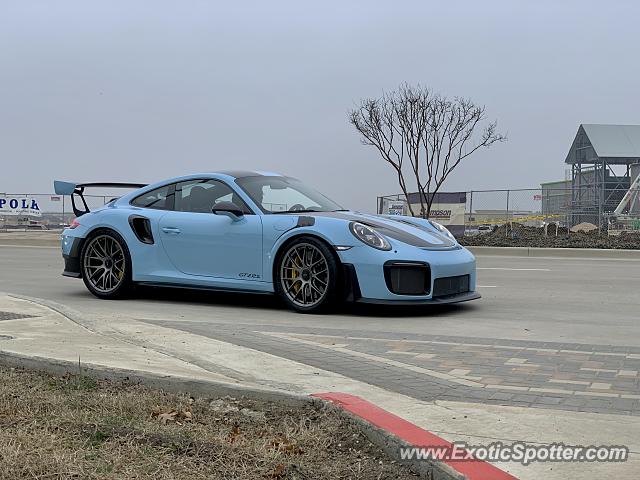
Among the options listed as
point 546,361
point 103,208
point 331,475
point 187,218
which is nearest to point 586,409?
point 546,361

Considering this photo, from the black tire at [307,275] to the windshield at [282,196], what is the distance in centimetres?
67

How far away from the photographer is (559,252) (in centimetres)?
1875

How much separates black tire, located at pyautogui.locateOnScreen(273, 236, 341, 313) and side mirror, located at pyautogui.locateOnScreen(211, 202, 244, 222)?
678 mm

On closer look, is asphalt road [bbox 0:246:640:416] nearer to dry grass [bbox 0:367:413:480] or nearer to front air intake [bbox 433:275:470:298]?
front air intake [bbox 433:275:470:298]

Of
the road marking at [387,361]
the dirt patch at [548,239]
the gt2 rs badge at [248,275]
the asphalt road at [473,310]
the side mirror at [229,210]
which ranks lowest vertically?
the road marking at [387,361]

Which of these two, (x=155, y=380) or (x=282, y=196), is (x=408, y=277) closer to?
(x=282, y=196)

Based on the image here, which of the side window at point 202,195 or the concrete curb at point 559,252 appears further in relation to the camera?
the concrete curb at point 559,252

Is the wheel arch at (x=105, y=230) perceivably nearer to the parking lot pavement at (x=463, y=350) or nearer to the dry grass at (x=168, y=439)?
the parking lot pavement at (x=463, y=350)

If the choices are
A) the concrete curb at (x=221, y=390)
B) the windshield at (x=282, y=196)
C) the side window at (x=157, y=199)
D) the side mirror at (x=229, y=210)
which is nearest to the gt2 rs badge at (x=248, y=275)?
the side mirror at (x=229, y=210)

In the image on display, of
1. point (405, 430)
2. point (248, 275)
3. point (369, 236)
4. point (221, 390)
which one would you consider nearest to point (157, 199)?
point (248, 275)

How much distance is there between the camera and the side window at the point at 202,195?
8398 millimetres

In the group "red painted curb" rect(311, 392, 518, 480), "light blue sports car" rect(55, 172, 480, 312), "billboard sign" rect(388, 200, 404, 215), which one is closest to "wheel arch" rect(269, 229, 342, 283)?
"light blue sports car" rect(55, 172, 480, 312)

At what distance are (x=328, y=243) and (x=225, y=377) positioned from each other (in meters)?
3.26

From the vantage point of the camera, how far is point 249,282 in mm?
8031
